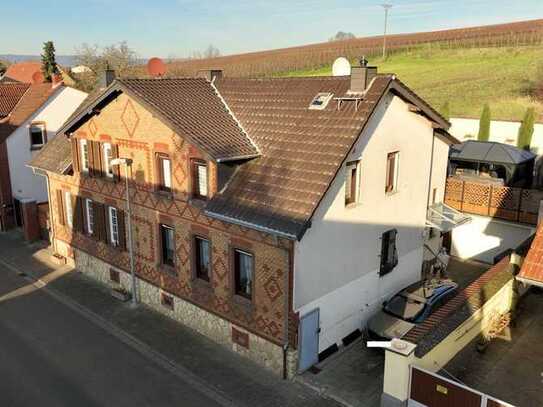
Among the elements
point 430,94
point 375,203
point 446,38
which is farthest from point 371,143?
point 446,38

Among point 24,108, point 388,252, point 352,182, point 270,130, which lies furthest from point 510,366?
point 24,108

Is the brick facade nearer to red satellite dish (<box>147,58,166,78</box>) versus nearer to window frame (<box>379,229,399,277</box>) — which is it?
→ red satellite dish (<box>147,58,166,78</box>)

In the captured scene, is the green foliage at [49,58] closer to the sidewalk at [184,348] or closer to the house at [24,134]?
the house at [24,134]

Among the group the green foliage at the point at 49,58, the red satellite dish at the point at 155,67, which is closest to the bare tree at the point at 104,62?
the green foliage at the point at 49,58

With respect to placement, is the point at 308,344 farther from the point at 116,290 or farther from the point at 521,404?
the point at 116,290

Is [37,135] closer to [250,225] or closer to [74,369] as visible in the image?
[74,369]

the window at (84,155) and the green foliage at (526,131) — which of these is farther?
the green foliage at (526,131)
